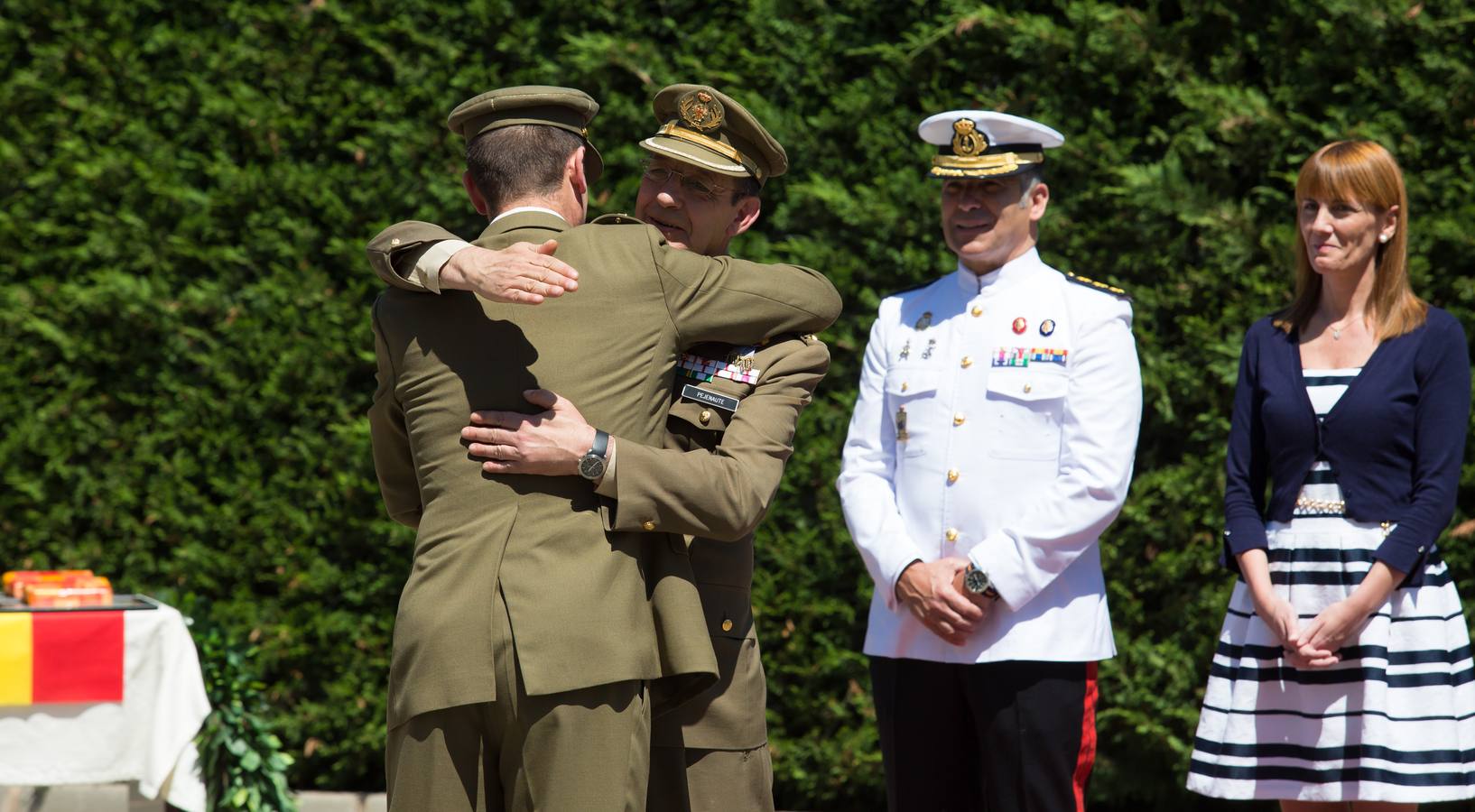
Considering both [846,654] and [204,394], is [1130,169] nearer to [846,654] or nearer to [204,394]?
[846,654]

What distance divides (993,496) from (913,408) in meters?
0.30

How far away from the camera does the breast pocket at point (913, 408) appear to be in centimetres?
344

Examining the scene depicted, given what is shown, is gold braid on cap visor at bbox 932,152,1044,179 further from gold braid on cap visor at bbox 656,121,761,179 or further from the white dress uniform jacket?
gold braid on cap visor at bbox 656,121,761,179

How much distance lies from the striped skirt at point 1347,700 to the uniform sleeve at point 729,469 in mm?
1383

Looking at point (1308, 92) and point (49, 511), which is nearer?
point (1308, 92)

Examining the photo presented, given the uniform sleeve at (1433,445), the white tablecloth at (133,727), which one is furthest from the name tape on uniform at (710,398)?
the white tablecloth at (133,727)

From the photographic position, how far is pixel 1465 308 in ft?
13.5

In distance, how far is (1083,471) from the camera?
129 inches

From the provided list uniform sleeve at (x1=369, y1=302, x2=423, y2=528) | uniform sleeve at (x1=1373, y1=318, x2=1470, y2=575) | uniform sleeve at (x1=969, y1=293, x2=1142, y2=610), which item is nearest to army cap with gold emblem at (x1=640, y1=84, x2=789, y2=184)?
uniform sleeve at (x1=369, y1=302, x2=423, y2=528)

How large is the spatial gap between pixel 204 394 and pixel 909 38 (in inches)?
106

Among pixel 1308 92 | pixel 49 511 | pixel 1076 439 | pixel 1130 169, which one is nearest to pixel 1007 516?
pixel 1076 439

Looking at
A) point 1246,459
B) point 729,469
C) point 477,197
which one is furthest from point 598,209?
point 729,469

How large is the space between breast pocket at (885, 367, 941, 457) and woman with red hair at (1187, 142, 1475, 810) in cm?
74

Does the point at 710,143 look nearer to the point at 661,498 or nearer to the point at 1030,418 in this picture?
the point at 661,498
